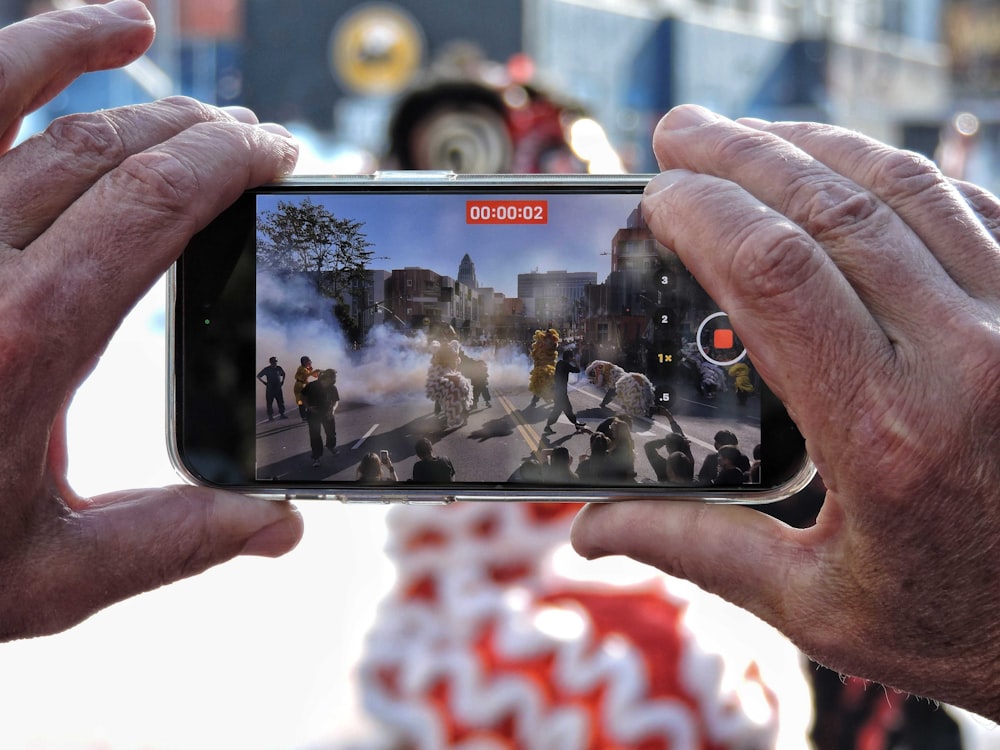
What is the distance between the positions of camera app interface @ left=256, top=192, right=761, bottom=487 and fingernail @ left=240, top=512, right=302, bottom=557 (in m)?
0.10

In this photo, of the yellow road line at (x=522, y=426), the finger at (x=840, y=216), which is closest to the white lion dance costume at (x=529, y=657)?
the yellow road line at (x=522, y=426)

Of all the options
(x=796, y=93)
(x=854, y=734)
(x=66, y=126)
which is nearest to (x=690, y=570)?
(x=66, y=126)

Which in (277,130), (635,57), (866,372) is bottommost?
(866,372)

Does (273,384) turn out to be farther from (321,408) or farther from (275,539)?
(275,539)

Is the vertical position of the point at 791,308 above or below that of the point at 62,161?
below

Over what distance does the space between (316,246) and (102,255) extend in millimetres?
396

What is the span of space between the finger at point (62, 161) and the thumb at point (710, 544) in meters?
0.93

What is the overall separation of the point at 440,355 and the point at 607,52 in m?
19.9

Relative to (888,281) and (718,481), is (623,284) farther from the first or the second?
(888,281)

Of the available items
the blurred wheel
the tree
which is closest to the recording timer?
the tree

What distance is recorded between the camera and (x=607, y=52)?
20.1 m

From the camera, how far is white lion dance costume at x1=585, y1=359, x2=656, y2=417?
1610 millimetres

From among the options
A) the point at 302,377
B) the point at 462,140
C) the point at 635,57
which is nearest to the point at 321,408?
the point at 302,377

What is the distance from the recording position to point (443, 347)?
1.64 meters
